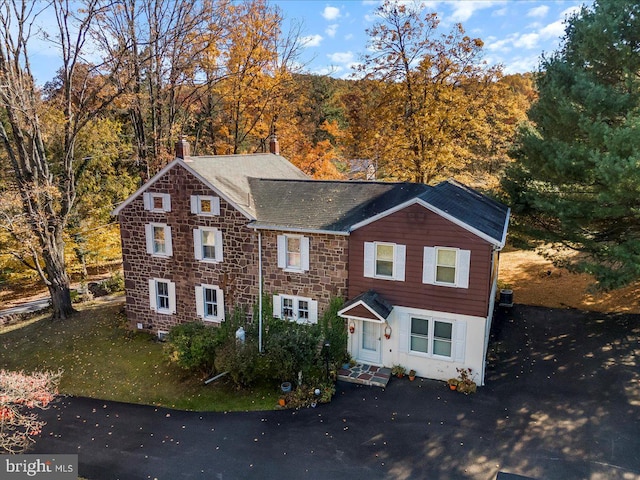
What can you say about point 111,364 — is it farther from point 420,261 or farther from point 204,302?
point 420,261

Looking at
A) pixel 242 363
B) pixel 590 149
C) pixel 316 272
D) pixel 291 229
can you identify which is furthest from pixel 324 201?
pixel 590 149

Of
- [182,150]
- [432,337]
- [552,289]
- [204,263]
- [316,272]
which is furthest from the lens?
[552,289]

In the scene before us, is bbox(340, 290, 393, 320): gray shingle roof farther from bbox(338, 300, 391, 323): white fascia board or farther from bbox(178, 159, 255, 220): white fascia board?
bbox(178, 159, 255, 220): white fascia board

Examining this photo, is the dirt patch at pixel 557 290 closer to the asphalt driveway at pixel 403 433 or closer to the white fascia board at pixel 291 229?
the asphalt driveway at pixel 403 433

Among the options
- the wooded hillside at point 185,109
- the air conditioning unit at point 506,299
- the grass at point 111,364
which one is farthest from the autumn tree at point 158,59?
the air conditioning unit at point 506,299

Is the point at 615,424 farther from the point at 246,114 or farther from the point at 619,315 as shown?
the point at 246,114

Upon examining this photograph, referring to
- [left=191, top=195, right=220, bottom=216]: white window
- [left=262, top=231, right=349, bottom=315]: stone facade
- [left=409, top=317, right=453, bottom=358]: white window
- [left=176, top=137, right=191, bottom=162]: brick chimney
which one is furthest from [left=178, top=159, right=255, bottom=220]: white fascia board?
[left=409, top=317, right=453, bottom=358]: white window
